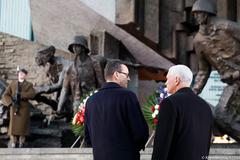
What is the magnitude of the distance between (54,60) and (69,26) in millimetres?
2255

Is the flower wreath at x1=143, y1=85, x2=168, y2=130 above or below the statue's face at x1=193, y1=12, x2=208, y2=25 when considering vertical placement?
below

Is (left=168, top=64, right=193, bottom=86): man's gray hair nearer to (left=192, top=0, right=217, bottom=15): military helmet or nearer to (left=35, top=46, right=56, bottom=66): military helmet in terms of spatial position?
(left=192, top=0, right=217, bottom=15): military helmet

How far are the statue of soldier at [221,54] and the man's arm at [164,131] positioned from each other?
3.40 m

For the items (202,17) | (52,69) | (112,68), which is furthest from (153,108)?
(52,69)

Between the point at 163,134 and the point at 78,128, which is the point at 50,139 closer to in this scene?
the point at 78,128

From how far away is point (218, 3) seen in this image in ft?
27.8

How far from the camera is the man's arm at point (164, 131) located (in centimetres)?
283

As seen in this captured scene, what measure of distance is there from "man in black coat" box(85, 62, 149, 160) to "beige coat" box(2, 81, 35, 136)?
449cm

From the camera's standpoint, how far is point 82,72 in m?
8.09

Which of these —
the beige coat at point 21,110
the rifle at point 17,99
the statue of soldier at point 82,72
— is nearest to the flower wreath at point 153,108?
the statue of soldier at point 82,72

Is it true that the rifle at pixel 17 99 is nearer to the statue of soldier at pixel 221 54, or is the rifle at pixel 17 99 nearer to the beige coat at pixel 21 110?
the beige coat at pixel 21 110

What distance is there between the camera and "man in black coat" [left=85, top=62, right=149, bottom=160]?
3.23 metres

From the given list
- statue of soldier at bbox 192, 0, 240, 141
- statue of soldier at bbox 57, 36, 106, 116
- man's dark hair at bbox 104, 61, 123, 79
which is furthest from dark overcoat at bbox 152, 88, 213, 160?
statue of soldier at bbox 57, 36, 106, 116

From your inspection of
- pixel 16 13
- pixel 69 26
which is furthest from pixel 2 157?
pixel 16 13
